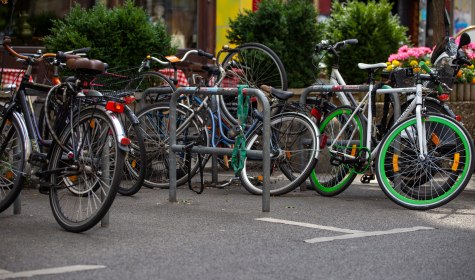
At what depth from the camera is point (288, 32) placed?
39.3 ft

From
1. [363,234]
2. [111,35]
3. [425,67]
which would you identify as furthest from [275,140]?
[111,35]

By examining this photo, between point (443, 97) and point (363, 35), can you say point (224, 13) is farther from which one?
→ point (443, 97)

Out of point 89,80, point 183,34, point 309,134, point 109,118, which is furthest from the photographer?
point 183,34

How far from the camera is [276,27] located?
11883 mm

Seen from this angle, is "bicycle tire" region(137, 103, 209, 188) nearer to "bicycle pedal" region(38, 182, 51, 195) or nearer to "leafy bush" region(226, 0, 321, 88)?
"bicycle pedal" region(38, 182, 51, 195)

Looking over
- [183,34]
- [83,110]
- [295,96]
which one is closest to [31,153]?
[83,110]

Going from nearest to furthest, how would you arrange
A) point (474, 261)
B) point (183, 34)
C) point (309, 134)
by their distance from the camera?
point (474, 261), point (309, 134), point (183, 34)

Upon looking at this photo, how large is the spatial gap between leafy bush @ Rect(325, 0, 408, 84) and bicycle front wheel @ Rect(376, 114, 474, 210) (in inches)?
242

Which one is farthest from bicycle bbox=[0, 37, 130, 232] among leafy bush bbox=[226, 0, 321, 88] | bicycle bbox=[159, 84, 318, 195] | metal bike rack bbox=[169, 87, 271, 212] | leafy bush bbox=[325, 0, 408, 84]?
leafy bush bbox=[325, 0, 408, 84]

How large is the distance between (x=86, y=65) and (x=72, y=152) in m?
0.56

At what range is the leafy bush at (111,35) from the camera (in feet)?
34.2

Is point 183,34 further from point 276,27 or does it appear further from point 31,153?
point 31,153

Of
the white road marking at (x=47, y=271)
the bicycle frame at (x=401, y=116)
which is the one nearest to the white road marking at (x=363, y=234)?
the bicycle frame at (x=401, y=116)

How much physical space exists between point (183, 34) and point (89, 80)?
954 centimetres
